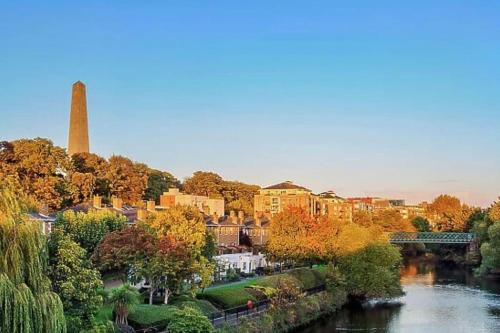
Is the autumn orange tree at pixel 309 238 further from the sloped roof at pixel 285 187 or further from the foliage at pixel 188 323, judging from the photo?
the sloped roof at pixel 285 187

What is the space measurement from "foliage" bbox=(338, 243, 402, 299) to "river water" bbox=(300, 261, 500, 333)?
144 centimetres

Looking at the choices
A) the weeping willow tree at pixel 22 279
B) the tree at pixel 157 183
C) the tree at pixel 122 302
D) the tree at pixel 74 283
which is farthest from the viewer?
the tree at pixel 157 183

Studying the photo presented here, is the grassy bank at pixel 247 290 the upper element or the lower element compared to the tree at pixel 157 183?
lower

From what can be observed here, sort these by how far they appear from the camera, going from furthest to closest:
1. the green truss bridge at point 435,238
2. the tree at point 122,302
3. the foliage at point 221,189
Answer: the foliage at point 221,189, the green truss bridge at point 435,238, the tree at point 122,302

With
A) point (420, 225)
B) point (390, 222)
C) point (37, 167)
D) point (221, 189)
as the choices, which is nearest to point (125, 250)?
point (37, 167)

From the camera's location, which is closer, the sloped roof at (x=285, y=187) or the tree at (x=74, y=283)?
the tree at (x=74, y=283)

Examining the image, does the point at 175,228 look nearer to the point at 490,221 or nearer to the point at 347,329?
the point at 347,329

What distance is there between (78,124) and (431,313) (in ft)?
199

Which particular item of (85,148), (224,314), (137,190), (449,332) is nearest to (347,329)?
(449,332)

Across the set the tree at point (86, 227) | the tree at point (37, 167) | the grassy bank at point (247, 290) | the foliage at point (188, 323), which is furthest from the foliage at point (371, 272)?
the tree at point (37, 167)

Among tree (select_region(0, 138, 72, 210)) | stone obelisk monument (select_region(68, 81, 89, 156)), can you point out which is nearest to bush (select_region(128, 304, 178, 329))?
tree (select_region(0, 138, 72, 210))

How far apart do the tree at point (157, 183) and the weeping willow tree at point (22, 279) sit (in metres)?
81.3

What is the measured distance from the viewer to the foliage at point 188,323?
1257 inches

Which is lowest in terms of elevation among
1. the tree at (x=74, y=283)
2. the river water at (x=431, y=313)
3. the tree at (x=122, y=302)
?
the river water at (x=431, y=313)
